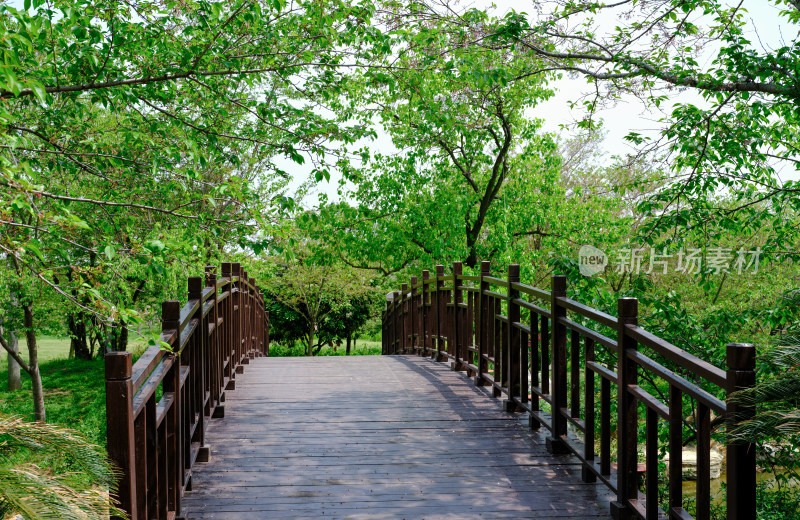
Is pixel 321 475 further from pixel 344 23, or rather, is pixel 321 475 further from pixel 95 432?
pixel 95 432

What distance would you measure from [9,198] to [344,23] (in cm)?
372

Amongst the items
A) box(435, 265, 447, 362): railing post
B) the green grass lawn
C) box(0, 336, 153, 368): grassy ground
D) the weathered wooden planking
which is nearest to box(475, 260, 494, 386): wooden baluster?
the weathered wooden planking

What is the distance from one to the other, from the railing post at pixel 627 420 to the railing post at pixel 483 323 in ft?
9.45

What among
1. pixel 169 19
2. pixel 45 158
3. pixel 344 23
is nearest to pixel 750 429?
pixel 344 23

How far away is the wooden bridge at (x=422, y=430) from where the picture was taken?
2732mm

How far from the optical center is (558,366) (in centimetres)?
455

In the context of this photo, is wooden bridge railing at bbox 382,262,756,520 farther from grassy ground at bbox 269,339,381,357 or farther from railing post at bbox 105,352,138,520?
grassy ground at bbox 269,339,381,357

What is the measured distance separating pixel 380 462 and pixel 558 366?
4.59 ft

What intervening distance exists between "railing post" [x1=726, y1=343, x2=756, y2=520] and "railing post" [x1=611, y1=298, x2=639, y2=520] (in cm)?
101

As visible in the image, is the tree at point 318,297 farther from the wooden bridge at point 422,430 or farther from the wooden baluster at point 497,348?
the wooden baluster at point 497,348

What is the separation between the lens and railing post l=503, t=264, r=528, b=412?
557cm

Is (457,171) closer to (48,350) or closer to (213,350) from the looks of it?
(213,350)

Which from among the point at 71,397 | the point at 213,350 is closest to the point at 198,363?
the point at 213,350

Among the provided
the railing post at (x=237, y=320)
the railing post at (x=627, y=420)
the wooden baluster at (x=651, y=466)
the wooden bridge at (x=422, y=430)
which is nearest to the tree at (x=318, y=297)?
the railing post at (x=237, y=320)
